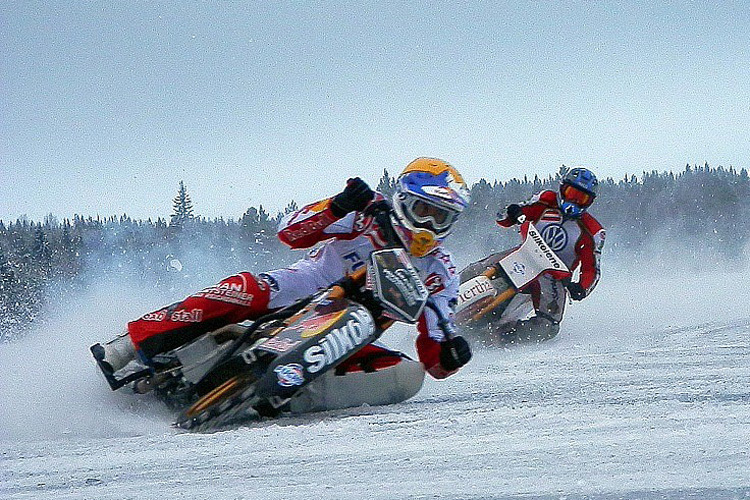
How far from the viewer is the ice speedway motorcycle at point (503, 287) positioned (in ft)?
30.1

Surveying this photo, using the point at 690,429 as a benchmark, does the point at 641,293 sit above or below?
below

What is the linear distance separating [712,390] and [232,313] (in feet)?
9.78

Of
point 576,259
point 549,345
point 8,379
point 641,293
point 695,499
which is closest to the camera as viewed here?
point 695,499

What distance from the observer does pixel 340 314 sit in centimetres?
498

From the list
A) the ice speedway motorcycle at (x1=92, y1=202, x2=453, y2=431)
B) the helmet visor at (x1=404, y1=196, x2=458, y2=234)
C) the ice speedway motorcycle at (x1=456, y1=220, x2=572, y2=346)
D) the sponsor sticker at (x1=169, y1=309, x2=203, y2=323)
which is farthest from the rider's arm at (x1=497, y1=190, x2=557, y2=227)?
the sponsor sticker at (x1=169, y1=309, x2=203, y2=323)

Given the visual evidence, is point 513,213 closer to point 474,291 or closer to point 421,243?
point 474,291

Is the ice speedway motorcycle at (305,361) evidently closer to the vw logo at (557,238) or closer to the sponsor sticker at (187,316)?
the sponsor sticker at (187,316)

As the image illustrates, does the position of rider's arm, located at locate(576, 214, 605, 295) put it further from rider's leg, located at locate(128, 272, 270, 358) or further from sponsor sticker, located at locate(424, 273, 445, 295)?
rider's leg, located at locate(128, 272, 270, 358)

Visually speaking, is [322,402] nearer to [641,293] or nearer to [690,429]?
[690,429]

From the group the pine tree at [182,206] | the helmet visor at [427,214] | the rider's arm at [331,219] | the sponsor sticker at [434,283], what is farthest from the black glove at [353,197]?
the pine tree at [182,206]

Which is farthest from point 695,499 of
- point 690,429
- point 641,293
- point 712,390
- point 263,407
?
point 641,293

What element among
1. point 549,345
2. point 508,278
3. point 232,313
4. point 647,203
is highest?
point 232,313

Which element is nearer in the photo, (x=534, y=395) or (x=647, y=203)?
(x=534, y=395)

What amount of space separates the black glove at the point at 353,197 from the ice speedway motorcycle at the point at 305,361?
0.54 m
